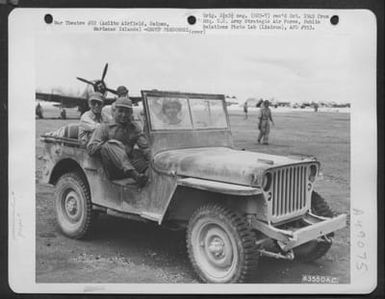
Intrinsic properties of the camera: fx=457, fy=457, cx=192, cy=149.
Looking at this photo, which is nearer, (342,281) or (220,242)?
(220,242)

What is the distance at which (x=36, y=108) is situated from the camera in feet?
6.75

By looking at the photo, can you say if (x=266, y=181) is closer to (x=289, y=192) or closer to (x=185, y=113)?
(x=289, y=192)

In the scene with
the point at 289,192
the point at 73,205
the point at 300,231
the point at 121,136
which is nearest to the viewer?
the point at 300,231

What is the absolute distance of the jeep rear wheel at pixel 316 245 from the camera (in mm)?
1973

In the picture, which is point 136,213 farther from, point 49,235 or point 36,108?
point 36,108

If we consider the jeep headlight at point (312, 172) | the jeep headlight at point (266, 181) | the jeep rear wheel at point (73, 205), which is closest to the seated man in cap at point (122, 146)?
the jeep rear wheel at point (73, 205)

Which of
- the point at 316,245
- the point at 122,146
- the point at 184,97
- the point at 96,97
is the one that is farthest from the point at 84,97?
the point at 316,245

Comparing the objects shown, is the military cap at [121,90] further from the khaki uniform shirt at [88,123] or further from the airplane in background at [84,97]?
the khaki uniform shirt at [88,123]

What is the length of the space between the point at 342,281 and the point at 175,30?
1.34 metres

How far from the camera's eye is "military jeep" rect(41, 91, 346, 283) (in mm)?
1790

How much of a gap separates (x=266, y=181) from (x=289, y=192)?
0.15 metres

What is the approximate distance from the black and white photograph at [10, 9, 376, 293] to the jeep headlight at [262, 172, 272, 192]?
0.21 metres

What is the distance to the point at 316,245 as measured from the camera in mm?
1979
